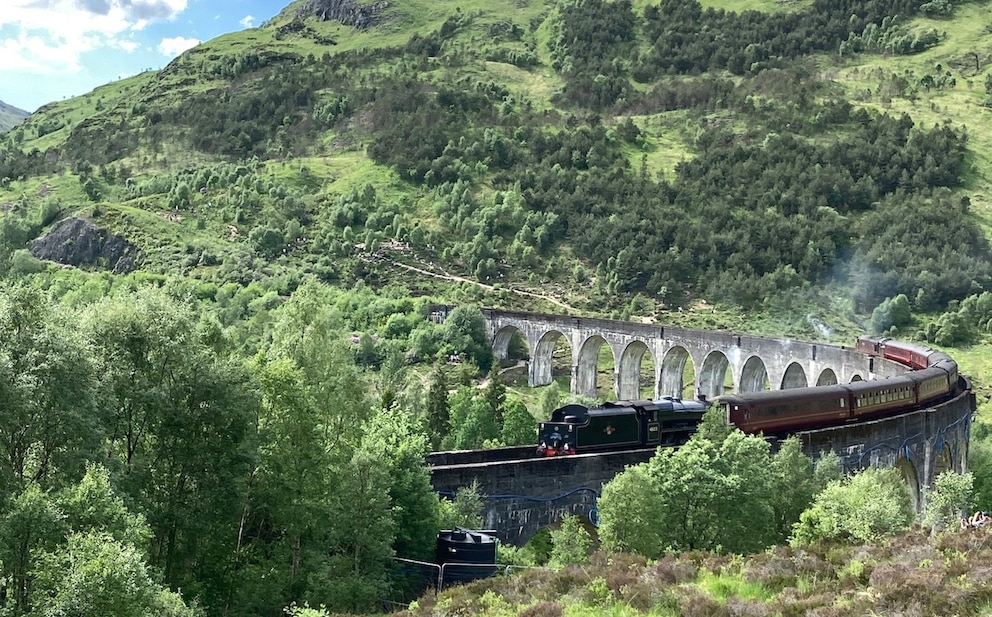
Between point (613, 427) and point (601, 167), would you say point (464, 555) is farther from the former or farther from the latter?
point (601, 167)

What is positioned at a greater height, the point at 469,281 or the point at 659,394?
the point at 469,281

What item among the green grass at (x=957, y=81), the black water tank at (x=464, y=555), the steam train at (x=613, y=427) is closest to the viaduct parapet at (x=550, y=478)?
the steam train at (x=613, y=427)

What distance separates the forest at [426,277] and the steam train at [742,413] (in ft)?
12.3

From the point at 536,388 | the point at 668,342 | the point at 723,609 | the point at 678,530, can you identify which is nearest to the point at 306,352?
the point at 678,530

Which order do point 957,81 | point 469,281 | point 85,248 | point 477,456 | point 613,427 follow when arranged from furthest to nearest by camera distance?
point 957,81, point 85,248, point 469,281, point 613,427, point 477,456

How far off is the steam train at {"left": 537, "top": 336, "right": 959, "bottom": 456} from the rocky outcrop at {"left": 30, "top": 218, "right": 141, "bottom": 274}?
93.0 m

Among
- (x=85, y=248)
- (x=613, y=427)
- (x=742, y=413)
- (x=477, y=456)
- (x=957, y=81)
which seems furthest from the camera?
(x=957, y=81)

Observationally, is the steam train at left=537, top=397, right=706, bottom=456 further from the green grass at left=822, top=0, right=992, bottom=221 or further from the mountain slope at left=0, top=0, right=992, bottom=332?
the green grass at left=822, top=0, right=992, bottom=221

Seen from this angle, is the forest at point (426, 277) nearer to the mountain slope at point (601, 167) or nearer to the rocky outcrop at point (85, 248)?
the rocky outcrop at point (85, 248)

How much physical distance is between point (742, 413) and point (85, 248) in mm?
104907

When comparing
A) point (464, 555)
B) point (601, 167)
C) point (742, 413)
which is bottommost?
point (464, 555)

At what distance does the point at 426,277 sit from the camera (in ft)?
393

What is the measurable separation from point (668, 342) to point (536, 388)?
52.8 ft

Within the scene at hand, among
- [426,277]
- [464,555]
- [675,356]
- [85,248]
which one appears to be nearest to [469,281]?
[426,277]
